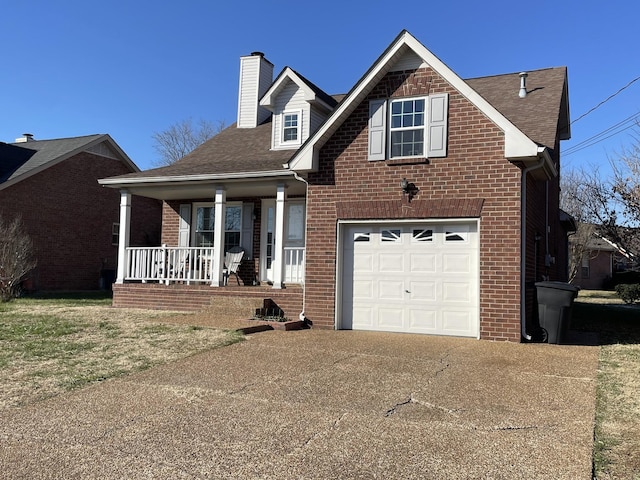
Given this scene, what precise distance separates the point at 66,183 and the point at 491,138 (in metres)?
18.9

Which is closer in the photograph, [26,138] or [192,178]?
[192,178]

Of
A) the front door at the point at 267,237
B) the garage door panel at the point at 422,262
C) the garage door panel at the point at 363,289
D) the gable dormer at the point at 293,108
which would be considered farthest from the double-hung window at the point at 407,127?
the front door at the point at 267,237

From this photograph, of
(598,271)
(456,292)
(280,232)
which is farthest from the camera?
(598,271)

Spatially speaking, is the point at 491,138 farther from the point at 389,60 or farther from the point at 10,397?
the point at 10,397

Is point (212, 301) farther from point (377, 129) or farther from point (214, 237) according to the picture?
point (377, 129)

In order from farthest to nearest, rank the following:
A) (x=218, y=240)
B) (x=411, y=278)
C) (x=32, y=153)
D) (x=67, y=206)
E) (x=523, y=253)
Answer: (x=32, y=153), (x=67, y=206), (x=218, y=240), (x=411, y=278), (x=523, y=253)

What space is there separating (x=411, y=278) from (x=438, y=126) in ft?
10.2

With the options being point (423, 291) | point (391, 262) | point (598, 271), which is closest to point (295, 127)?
point (391, 262)

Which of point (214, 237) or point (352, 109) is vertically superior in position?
point (352, 109)

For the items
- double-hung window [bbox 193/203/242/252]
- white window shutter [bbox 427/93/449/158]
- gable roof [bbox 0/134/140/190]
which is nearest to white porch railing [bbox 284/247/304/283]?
double-hung window [bbox 193/203/242/252]

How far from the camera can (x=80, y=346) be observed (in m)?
8.70

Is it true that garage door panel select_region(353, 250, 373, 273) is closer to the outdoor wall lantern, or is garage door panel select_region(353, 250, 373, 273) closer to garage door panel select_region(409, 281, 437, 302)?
garage door panel select_region(409, 281, 437, 302)

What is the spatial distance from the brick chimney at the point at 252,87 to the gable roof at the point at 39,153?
9063mm

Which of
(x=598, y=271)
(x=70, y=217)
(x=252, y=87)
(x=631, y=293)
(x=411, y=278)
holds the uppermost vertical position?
(x=252, y=87)
